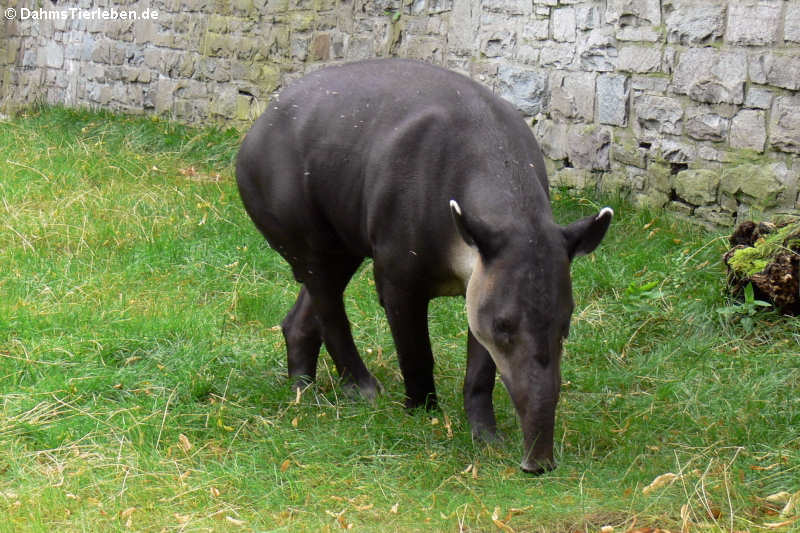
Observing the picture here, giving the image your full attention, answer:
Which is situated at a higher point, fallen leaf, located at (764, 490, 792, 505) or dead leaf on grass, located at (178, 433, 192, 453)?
fallen leaf, located at (764, 490, 792, 505)

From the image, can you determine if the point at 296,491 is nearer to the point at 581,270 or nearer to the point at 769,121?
the point at 581,270

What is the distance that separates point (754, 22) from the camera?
265 inches

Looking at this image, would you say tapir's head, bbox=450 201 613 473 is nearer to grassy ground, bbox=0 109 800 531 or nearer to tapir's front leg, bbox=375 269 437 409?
grassy ground, bbox=0 109 800 531

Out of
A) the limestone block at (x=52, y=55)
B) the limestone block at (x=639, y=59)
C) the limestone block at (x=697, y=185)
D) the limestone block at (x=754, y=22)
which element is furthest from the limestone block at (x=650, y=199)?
the limestone block at (x=52, y=55)

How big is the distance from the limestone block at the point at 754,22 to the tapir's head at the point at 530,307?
351 cm

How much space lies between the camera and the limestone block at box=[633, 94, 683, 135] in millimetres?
7387

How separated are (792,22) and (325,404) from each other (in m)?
3.88

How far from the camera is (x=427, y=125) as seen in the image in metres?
4.23

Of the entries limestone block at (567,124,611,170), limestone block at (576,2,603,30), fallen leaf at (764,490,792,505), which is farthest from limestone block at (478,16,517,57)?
fallen leaf at (764,490,792,505)

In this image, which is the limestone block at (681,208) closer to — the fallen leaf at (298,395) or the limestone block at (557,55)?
the limestone block at (557,55)

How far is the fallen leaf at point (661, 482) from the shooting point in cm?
380

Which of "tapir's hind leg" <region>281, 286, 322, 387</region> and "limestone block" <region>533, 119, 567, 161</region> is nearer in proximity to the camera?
"tapir's hind leg" <region>281, 286, 322, 387</region>

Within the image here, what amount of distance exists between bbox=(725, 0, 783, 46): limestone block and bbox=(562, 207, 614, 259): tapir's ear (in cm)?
348

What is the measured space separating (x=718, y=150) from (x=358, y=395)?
3.48 meters
